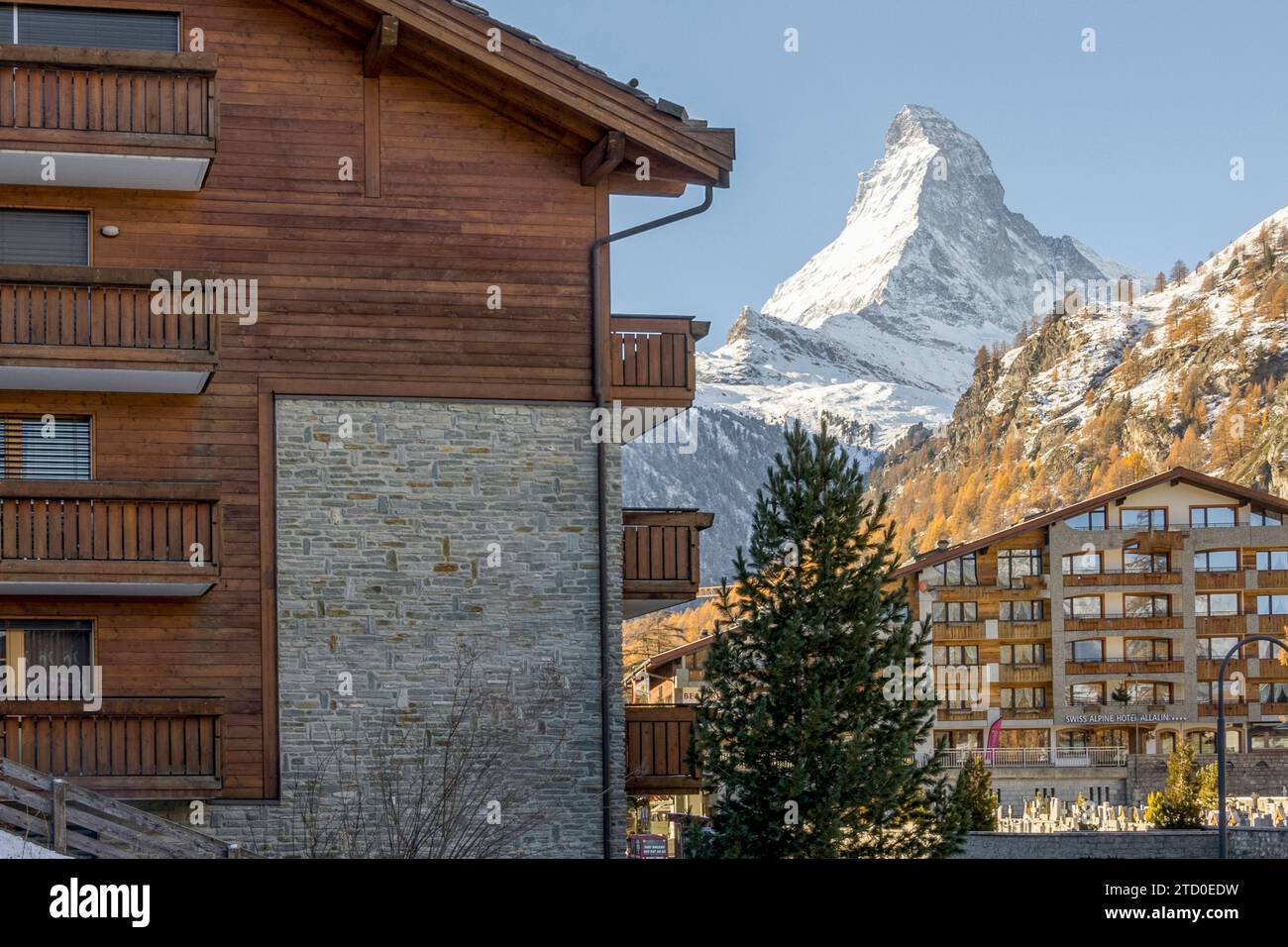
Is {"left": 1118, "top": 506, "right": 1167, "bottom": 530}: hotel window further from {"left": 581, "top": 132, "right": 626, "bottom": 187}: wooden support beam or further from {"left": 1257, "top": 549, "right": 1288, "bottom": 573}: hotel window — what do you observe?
{"left": 581, "top": 132, "right": 626, "bottom": 187}: wooden support beam

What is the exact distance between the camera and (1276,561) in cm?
8994

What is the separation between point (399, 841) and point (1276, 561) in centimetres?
7753

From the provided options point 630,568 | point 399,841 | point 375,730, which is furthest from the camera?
point 630,568

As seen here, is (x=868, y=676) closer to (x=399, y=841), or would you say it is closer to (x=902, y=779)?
(x=902, y=779)

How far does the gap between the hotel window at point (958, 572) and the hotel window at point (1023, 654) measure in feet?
13.0

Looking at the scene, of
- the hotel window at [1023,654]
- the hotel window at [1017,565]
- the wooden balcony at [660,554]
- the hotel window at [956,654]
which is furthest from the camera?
the hotel window at [1023,654]

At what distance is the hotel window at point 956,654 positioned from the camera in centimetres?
8612

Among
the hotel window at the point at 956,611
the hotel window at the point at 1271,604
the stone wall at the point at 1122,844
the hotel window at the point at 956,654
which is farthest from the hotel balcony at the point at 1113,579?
the stone wall at the point at 1122,844

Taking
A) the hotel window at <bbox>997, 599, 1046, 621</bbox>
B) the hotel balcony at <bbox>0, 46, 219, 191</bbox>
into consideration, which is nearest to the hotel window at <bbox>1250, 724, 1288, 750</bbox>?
the hotel window at <bbox>997, 599, 1046, 621</bbox>

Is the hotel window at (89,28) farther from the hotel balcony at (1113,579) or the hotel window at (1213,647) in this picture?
the hotel window at (1213,647)

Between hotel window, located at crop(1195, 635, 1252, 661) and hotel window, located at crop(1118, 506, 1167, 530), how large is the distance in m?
5.83

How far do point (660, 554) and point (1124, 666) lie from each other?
68.4 metres

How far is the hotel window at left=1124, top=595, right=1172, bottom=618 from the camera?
290 ft
